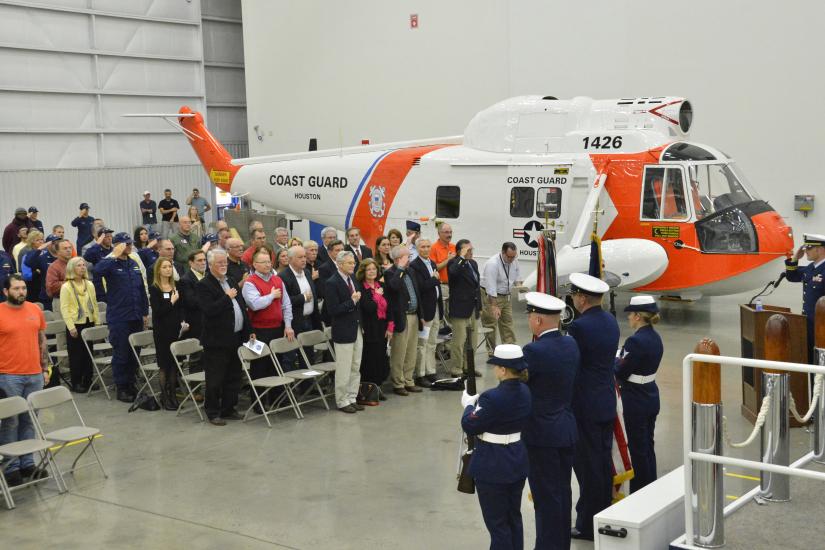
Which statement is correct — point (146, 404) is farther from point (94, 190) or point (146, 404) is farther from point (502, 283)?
point (94, 190)

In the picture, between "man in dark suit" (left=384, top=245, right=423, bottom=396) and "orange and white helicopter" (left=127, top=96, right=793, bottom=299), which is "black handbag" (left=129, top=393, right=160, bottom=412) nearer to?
"man in dark suit" (left=384, top=245, right=423, bottom=396)

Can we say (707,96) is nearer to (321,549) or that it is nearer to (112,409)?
(112,409)

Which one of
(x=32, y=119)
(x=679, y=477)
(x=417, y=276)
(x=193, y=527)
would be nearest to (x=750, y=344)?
(x=417, y=276)

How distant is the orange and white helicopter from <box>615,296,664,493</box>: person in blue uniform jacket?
235 inches

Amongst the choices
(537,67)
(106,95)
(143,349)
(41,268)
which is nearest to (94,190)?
(106,95)

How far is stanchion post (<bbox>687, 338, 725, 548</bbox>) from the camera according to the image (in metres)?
4.43

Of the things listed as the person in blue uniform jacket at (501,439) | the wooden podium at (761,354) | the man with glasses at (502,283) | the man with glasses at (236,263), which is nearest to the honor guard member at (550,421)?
the person in blue uniform jacket at (501,439)

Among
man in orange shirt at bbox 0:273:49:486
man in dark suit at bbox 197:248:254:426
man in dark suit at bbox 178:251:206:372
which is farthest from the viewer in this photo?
man in dark suit at bbox 178:251:206:372

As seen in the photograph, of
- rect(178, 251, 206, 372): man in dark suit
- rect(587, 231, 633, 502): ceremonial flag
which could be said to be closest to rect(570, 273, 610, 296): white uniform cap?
rect(587, 231, 633, 502): ceremonial flag

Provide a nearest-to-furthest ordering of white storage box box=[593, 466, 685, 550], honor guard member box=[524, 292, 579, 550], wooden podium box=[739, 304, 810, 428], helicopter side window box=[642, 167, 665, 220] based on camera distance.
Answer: white storage box box=[593, 466, 685, 550]
honor guard member box=[524, 292, 579, 550]
wooden podium box=[739, 304, 810, 428]
helicopter side window box=[642, 167, 665, 220]

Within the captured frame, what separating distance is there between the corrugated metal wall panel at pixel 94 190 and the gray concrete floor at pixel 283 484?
1296cm

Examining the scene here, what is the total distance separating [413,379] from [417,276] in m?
1.23

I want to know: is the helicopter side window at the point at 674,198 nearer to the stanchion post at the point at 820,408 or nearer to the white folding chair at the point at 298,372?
the white folding chair at the point at 298,372

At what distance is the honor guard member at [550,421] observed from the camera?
5.51m
